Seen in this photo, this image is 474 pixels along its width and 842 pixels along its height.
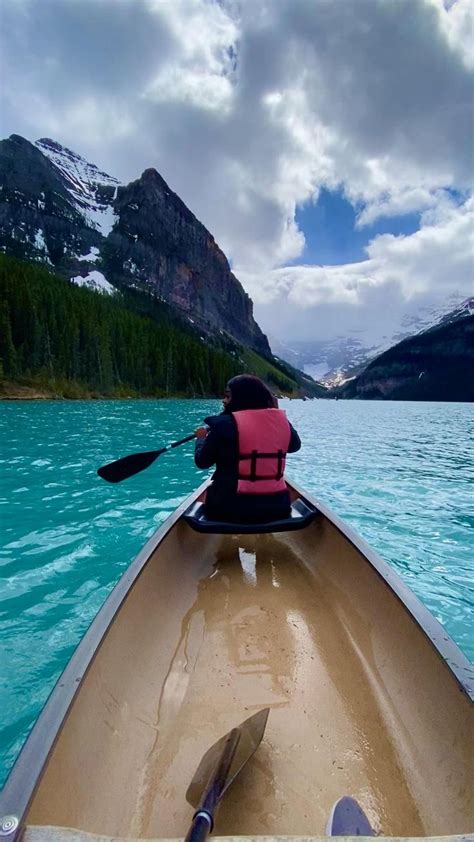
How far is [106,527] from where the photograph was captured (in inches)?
326

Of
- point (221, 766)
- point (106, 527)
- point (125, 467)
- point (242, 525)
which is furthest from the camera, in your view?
point (106, 527)

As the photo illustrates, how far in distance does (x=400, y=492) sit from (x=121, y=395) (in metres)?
63.5

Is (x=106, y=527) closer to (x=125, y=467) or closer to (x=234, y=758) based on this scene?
(x=125, y=467)

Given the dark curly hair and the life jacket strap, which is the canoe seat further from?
the dark curly hair

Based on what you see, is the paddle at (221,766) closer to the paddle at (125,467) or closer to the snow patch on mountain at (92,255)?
the paddle at (125,467)

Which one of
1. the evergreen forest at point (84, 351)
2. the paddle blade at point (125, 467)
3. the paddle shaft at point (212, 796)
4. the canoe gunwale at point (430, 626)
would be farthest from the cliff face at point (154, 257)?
the paddle shaft at point (212, 796)

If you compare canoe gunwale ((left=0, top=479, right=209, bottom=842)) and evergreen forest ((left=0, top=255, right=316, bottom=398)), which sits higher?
evergreen forest ((left=0, top=255, right=316, bottom=398))

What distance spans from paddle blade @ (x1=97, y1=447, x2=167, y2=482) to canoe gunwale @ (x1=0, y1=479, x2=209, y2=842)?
3893 mm

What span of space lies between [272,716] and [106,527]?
618 centimetres

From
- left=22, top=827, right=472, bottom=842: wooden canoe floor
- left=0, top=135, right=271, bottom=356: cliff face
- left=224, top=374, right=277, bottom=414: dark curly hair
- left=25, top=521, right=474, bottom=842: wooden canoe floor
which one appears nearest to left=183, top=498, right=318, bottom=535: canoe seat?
left=25, top=521, right=474, bottom=842: wooden canoe floor

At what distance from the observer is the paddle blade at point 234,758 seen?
2.07m

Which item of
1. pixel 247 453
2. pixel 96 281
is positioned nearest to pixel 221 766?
pixel 247 453

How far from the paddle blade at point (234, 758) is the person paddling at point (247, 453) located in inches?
103

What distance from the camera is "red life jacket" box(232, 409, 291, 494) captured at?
485 centimetres
